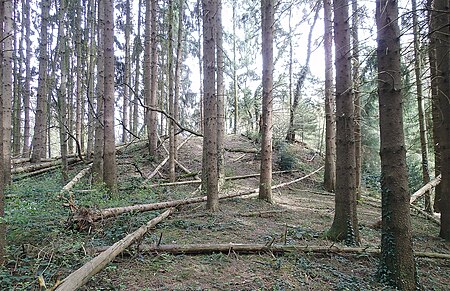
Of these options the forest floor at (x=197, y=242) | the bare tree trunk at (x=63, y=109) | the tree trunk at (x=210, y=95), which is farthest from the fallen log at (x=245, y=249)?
the bare tree trunk at (x=63, y=109)

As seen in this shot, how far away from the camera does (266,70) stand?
8.95 m

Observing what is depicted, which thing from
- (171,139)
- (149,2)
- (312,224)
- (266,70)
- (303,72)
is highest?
(149,2)

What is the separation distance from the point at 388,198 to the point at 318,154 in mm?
13437

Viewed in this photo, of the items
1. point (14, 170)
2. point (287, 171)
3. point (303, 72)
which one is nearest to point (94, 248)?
point (14, 170)

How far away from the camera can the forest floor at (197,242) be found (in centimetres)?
376

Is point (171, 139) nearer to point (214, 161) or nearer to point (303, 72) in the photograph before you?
point (214, 161)

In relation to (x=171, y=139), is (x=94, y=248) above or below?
below

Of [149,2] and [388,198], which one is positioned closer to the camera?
[388,198]

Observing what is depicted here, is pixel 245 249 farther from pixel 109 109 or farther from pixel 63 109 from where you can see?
pixel 63 109

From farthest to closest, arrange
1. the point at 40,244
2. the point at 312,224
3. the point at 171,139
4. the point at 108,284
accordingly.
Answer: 1. the point at 171,139
2. the point at 312,224
3. the point at 40,244
4. the point at 108,284

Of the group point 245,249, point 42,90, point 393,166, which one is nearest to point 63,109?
point 42,90

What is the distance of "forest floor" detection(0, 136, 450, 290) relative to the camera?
3.76 meters

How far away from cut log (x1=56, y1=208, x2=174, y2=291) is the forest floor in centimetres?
12

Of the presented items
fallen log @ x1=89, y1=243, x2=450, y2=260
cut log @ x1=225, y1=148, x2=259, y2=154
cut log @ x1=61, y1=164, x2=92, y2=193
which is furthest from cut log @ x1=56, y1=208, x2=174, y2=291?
cut log @ x1=225, y1=148, x2=259, y2=154
